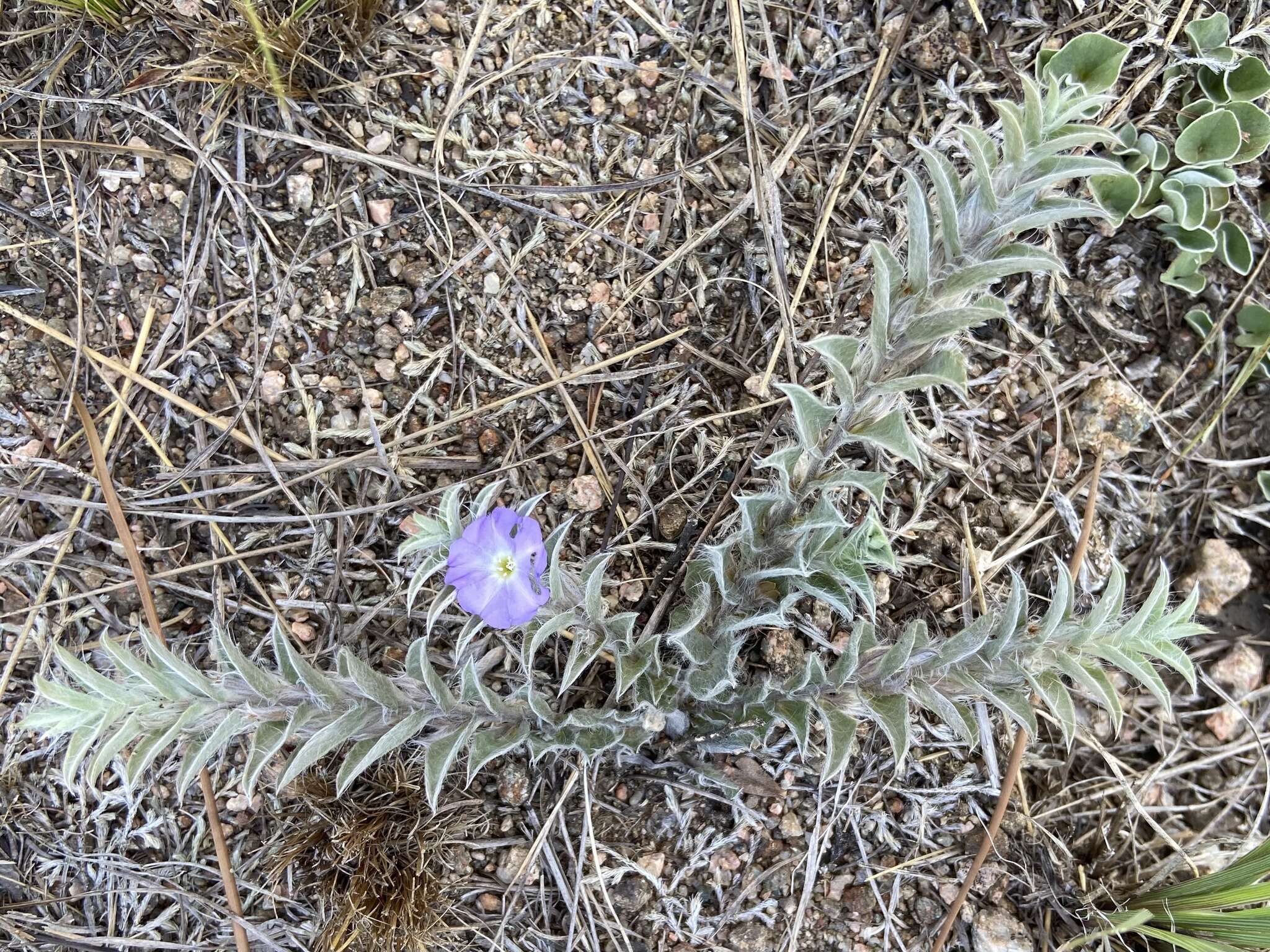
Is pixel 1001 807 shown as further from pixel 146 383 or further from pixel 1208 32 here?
pixel 146 383

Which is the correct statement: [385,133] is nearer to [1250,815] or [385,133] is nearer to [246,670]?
[246,670]

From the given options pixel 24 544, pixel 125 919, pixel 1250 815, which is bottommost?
pixel 125 919

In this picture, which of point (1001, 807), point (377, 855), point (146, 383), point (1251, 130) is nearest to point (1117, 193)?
point (1251, 130)

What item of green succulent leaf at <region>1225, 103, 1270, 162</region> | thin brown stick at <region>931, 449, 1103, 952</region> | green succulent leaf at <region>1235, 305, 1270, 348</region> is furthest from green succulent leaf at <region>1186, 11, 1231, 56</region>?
thin brown stick at <region>931, 449, 1103, 952</region>

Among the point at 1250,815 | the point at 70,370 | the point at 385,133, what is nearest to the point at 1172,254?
the point at 1250,815

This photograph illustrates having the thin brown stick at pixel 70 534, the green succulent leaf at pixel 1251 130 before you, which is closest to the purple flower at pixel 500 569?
the thin brown stick at pixel 70 534

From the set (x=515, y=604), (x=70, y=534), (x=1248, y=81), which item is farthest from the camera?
(x=1248, y=81)

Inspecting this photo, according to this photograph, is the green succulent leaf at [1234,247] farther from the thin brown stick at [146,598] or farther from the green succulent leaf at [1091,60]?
the thin brown stick at [146,598]
